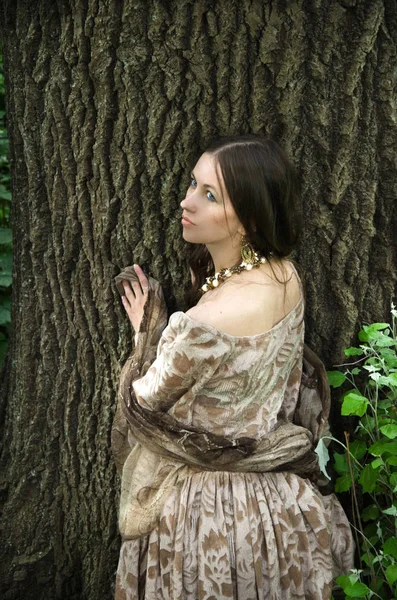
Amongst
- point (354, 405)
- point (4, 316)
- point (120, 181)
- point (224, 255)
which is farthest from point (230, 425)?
point (4, 316)

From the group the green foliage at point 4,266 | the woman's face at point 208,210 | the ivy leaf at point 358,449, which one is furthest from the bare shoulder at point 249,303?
the green foliage at point 4,266

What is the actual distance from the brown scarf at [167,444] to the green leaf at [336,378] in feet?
0.16

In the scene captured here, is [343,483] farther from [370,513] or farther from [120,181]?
[120,181]

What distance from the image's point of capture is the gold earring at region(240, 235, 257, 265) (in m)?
2.27

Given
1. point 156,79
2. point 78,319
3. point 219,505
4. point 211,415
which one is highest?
point 156,79

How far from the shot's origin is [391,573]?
232 cm

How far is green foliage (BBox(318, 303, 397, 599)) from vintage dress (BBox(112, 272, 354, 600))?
0.54 ft

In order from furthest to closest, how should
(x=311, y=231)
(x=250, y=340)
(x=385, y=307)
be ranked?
(x=385, y=307)
(x=311, y=231)
(x=250, y=340)

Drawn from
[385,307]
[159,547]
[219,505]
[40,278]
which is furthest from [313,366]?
[40,278]

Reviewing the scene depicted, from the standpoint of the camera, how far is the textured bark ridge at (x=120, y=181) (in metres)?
2.32

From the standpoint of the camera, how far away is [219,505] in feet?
7.33

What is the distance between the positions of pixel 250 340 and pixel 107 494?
38.7 inches

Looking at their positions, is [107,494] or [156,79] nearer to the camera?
[156,79]

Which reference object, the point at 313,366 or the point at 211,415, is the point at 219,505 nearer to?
the point at 211,415
